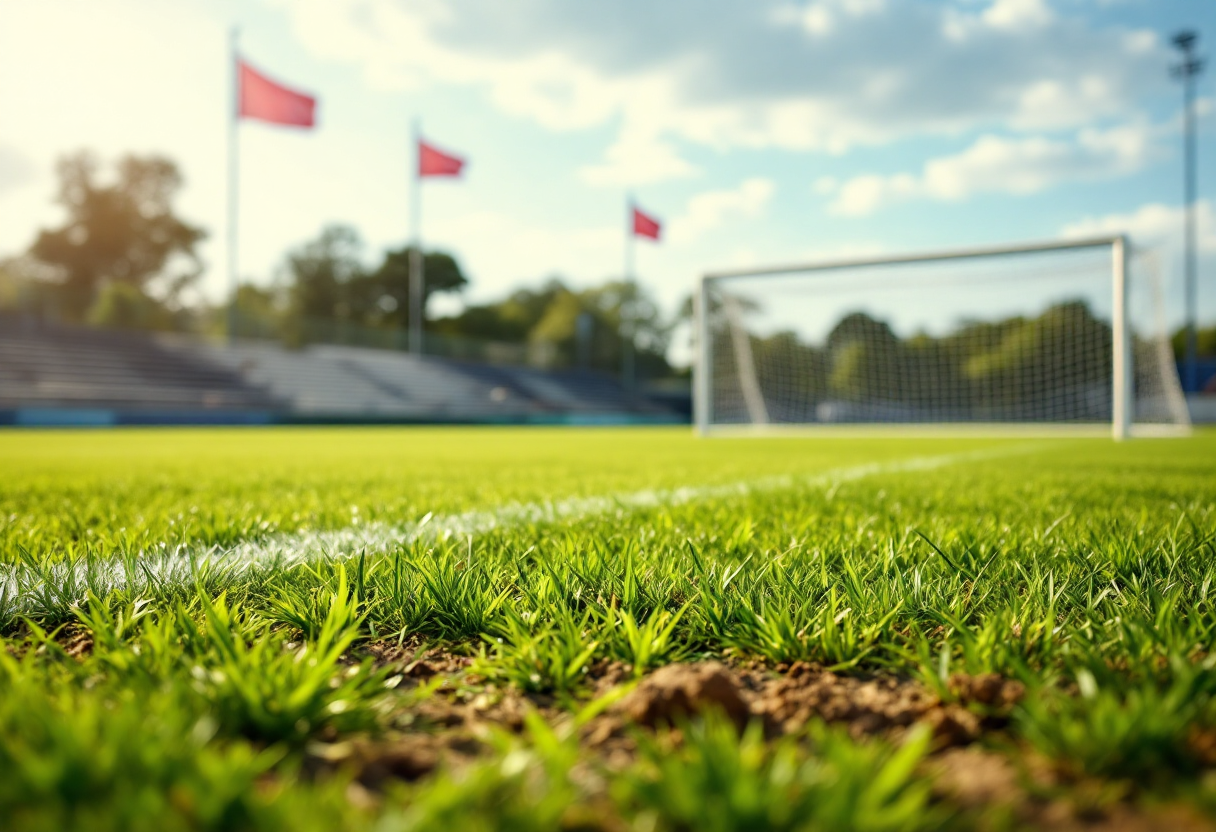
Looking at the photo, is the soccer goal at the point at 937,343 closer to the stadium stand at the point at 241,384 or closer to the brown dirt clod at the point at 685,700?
the stadium stand at the point at 241,384

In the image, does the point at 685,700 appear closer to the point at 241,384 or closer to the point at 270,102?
the point at 270,102

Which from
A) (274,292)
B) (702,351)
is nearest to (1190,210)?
(702,351)

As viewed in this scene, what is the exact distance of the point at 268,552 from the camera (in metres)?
1.68

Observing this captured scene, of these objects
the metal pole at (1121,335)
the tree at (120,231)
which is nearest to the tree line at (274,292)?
the tree at (120,231)

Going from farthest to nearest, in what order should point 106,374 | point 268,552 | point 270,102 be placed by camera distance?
point 106,374
point 270,102
point 268,552

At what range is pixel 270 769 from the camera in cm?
69

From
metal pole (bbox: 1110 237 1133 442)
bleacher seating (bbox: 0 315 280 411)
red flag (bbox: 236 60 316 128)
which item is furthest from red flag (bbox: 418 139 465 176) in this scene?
metal pole (bbox: 1110 237 1133 442)

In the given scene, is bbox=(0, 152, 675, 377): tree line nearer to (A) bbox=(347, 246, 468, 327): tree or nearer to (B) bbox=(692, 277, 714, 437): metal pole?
(A) bbox=(347, 246, 468, 327): tree

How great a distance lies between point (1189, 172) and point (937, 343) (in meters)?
22.0

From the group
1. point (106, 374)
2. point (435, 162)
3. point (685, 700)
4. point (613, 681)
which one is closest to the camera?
point (685, 700)

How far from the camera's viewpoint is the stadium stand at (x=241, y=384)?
58.3ft

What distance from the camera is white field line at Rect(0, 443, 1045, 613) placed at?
1309mm

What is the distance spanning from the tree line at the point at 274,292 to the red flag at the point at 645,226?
3010 millimetres

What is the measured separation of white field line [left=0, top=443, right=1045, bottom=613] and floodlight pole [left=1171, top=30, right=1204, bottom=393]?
34.8m
